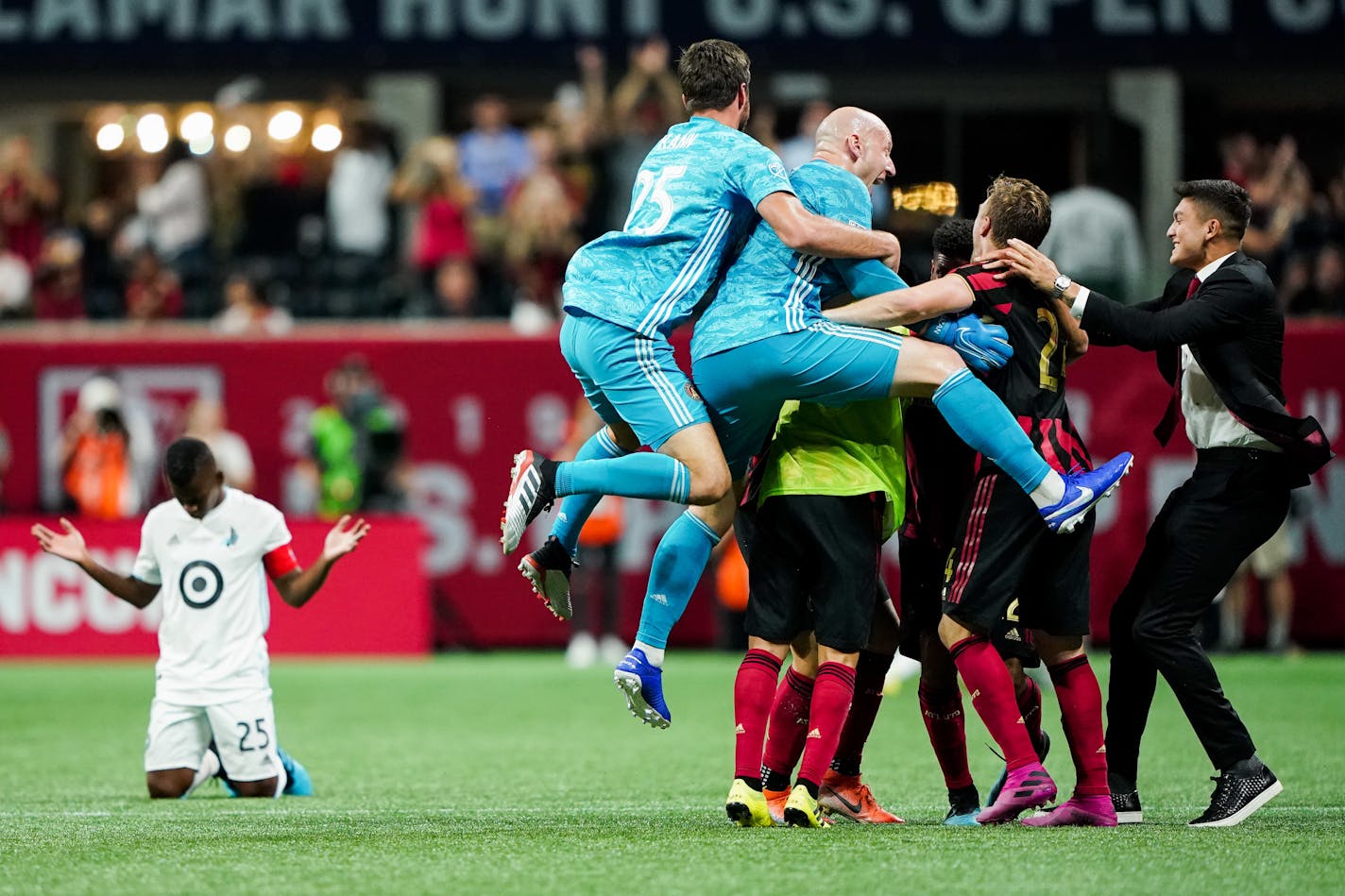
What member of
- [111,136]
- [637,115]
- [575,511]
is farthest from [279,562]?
[111,136]

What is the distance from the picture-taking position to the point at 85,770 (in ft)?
30.1

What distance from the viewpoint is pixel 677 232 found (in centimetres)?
654

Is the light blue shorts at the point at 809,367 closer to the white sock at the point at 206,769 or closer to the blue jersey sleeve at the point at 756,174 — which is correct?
the blue jersey sleeve at the point at 756,174

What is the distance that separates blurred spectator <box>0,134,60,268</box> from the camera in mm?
17906

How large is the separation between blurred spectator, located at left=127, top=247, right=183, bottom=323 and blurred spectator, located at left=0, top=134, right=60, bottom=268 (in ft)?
4.18

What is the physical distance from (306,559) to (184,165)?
15.6 ft

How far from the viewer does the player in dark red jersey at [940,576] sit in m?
6.80

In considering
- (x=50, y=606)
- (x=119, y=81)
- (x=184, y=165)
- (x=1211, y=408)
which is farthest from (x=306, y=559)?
(x=1211, y=408)

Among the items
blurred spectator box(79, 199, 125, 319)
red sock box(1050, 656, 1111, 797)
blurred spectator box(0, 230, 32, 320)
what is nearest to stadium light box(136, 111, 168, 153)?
blurred spectator box(79, 199, 125, 319)

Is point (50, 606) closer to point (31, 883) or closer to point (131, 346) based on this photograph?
point (131, 346)

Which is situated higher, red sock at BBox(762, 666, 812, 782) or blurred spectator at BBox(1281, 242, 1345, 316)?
blurred spectator at BBox(1281, 242, 1345, 316)

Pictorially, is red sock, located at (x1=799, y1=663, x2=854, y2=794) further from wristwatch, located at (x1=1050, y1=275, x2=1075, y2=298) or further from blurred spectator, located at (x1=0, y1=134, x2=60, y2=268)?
blurred spectator, located at (x1=0, y1=134, x2=60, y2=268)

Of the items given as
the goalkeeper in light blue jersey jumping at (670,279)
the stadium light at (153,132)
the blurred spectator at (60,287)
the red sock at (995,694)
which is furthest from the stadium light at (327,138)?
the red sock at (995,694)

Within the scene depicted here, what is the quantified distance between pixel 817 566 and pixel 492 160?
11.4 metres
